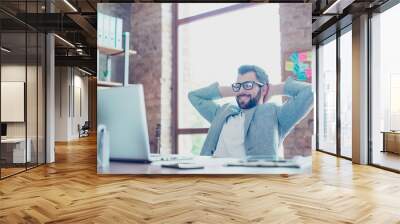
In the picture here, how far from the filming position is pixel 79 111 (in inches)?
675

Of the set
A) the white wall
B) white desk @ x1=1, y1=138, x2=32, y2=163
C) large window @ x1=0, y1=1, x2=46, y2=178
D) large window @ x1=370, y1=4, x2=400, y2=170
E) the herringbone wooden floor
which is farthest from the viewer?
the white wall

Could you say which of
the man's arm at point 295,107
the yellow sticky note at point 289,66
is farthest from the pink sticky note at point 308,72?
the yellow sticky note at point 289,66

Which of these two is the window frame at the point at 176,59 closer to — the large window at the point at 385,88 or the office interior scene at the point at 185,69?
the office interior scene at the point at 185,69

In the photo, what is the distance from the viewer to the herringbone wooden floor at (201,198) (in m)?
3.68

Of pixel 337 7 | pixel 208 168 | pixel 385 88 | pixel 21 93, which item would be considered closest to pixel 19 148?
pixel 21 93

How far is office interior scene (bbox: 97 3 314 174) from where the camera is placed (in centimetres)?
586

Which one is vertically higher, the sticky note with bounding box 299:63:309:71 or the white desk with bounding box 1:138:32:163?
the sticky note with bounding box 299:63:309:71

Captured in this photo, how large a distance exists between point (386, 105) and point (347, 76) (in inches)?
63.4

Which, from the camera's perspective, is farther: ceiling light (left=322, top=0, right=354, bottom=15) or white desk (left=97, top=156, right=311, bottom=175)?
ceiling light (left=322, top=0, right=354, bottom=15)

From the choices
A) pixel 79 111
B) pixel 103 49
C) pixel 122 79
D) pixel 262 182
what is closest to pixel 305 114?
pixel 262 182

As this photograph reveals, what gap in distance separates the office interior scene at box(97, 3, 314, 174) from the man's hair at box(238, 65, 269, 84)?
7 cm

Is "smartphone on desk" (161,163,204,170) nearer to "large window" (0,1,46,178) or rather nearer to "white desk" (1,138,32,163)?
"large window" (0,1,46,178)

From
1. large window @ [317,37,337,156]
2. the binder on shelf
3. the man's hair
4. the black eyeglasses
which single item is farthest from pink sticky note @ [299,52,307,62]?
large window @ [317,37,337,156]

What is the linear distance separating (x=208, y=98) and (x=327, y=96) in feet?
17.6
